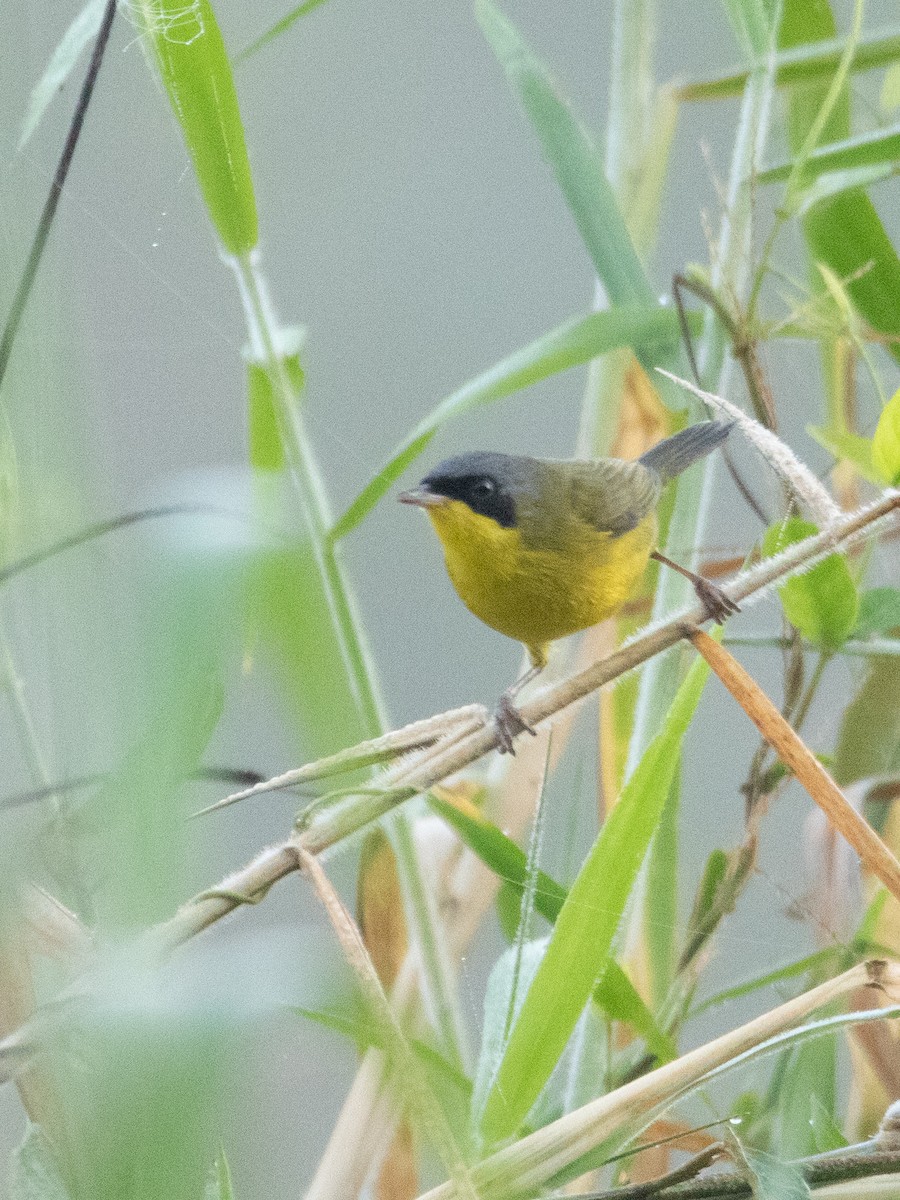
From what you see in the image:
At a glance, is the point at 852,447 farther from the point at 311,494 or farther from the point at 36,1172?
the point at 36,1172

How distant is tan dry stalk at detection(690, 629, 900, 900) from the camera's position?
528 mm

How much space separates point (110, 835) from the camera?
44 centimetres

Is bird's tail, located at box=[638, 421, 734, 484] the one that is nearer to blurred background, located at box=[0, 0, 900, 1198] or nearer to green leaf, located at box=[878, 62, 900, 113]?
blurred background, located at box=[0, 0, 900, 1198]

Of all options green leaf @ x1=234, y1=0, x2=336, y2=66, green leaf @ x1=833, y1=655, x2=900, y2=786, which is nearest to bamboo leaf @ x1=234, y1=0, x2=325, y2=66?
green leaf @ x1=234, y1=0, x2=336, y2=66

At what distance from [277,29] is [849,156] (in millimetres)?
363

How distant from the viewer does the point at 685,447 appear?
0.73 metres

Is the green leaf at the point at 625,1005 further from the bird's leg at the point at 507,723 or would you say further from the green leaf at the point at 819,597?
the green leaf at the point at 819,597

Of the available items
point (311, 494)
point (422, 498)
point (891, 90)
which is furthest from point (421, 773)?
point (891, 90)

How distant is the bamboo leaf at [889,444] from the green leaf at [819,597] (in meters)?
0.05

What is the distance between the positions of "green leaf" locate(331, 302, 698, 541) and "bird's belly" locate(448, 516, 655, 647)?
148 mm

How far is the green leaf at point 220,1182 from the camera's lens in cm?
45

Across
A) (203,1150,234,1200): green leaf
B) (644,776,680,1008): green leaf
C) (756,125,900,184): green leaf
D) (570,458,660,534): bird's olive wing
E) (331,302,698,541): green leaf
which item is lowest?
(644,776,680,1008): green leaf

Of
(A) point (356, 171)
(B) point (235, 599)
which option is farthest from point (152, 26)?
(B) point (235, 599)

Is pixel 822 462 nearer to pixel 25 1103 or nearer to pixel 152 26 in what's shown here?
pixel 152 26
